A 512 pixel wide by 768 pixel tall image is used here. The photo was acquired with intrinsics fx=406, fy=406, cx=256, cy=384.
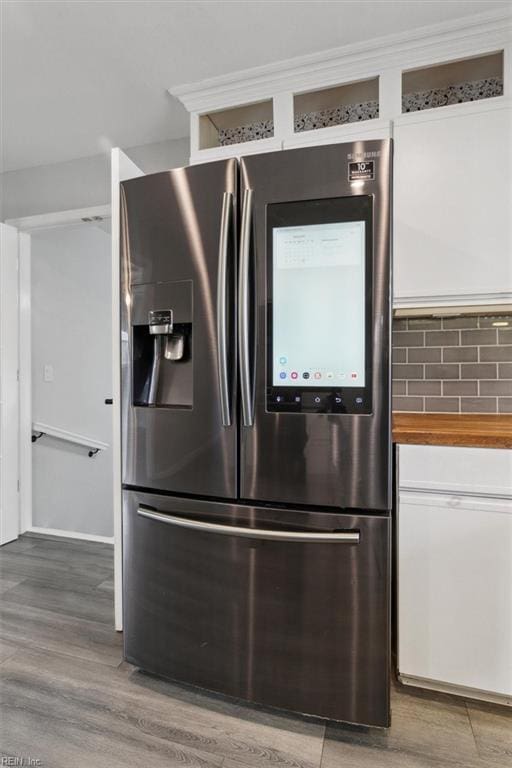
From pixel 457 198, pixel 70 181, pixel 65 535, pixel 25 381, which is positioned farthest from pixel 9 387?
pixel 457 198

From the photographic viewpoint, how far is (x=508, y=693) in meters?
1.36

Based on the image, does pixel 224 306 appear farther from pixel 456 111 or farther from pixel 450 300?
pixel 456 111

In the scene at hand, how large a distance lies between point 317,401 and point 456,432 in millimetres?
549

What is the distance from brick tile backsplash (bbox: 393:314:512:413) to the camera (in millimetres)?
1964

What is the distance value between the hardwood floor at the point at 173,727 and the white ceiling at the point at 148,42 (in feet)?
8.60

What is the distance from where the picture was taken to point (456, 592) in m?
1.40

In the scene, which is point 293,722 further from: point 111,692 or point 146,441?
point 146,441

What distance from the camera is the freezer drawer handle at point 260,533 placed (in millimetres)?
1229

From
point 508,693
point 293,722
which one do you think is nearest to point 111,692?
point 293,722

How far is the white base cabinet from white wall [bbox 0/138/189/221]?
7.74 ft

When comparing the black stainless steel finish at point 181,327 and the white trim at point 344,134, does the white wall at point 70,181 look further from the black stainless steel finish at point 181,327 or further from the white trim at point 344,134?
the black stainless steel finish at point 181,327

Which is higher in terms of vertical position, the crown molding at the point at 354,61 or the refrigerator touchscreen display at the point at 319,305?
the crown molding at the point at 354,61

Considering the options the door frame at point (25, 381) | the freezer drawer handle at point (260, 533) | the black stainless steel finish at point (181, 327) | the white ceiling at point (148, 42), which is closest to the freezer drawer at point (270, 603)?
the freezer drawer handle at point (260, 533)

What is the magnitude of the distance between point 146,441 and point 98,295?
2.85 meters
